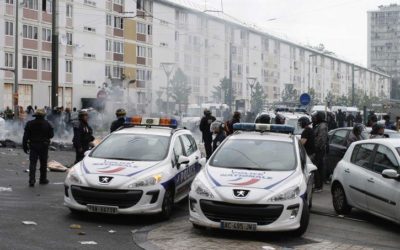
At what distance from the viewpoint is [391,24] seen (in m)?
132

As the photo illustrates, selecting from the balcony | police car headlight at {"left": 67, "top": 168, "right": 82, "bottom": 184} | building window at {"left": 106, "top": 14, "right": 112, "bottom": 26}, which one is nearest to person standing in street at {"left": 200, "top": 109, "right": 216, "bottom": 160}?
police car headlight at {"left": 67, "top": 168, "right": 82, "bottom": 184}

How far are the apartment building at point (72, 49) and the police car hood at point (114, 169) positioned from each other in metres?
35.9

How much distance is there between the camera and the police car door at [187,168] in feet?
33.4

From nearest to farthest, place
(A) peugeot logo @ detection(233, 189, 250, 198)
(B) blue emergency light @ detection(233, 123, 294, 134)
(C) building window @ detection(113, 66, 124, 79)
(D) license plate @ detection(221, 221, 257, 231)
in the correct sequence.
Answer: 1. (D) license plate @ detection(221, 221, 257, 231)
2. (A) peugeot logo @ detection(233, 189, 250, 198)
3. (B) blue emergency light @ detection(233, 123, 294, 134)
4. (C) building window @ detection(113, 66, 124, 79)

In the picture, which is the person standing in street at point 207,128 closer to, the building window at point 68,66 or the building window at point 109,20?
the building window at point 68,66

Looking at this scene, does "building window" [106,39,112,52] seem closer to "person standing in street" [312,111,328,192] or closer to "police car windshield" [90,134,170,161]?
"person standing in street" [312,111,328,192]

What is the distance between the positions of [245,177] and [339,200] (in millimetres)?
2774

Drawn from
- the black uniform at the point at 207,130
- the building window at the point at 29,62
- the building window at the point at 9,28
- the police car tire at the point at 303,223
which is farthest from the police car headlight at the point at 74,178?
the building window at the point at 29,62

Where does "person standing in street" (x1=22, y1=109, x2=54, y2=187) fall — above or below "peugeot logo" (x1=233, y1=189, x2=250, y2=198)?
above

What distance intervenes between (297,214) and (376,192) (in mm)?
1647

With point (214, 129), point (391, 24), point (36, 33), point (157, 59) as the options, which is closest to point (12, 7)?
point (36, 33)

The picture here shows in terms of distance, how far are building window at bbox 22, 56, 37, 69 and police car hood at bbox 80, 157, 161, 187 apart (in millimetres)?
38086

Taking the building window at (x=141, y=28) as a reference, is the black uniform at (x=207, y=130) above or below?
below

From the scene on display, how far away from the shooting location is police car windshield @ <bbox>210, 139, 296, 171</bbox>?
899cm
